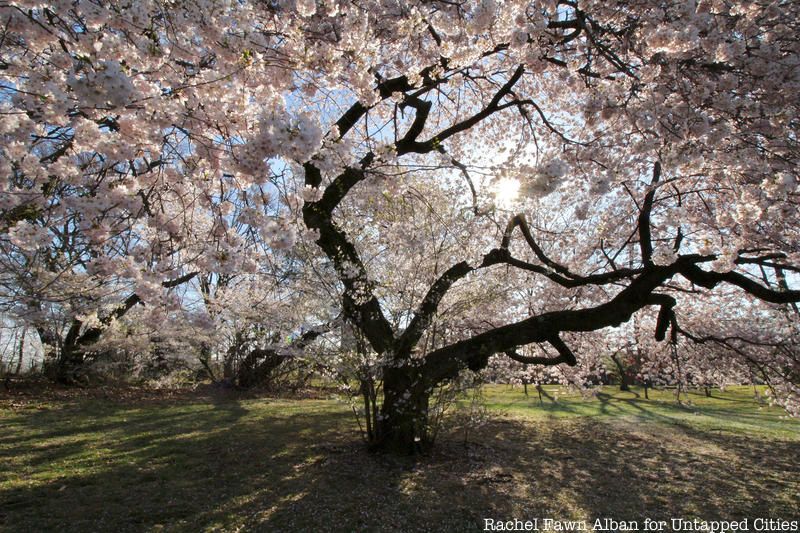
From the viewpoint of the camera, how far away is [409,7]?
404 cm

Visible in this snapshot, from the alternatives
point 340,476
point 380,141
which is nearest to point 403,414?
point 340,476

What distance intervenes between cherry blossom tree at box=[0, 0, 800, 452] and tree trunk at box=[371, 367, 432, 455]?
0.03 meters

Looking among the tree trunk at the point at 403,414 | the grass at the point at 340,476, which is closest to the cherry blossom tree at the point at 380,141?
the tree trunk at the point at 403,414

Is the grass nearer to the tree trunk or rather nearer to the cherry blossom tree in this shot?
the tree trunk

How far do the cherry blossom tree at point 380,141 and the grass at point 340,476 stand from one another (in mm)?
1184

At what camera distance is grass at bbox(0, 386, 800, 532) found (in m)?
3.99

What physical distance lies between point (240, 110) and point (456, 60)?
6.70 ft

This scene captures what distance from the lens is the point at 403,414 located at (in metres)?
5.82

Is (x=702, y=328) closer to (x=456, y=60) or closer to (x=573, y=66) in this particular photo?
(x=573, y=66)

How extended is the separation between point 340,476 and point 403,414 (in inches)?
44.8

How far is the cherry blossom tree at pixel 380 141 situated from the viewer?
2.57 metres

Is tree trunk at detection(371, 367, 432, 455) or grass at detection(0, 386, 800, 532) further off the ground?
tree trunk at detection(371, 367, 432, 455)

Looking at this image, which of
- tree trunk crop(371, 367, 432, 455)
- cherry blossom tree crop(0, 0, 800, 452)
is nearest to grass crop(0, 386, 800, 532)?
tree trunk crop(371, 367, 432, 455)

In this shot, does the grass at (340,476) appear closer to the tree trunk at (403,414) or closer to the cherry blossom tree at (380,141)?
the tree trunk at (403,414)
